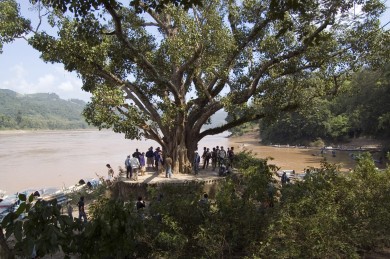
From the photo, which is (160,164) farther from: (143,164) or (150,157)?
(150,157)

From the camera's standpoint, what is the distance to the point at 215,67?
13688 mm

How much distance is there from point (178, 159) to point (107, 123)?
365 cm

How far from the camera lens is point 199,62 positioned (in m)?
13.6

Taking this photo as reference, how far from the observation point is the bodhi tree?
12.4 meters

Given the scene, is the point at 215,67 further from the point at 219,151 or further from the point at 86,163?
the point at 86,163

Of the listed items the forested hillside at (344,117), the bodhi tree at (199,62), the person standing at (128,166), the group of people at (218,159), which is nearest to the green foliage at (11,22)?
the bodhi tree at (199,62)

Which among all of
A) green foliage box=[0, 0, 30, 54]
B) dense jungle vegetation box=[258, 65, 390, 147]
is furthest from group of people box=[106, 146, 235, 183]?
green foliage box=[0, 0, 30, 54]

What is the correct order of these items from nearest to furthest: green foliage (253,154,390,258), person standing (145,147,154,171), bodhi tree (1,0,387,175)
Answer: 1. green foliage (253,154,390,258)
2. bodhi tree (1,0,387,175)
3. person standing (145,147,154,171)

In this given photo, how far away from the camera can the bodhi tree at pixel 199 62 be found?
1244 cm

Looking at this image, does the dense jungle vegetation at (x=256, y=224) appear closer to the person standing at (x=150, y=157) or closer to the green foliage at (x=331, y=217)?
the green foliage at (x=331, y=217)

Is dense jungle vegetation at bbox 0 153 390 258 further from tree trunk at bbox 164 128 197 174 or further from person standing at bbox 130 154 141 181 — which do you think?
tree trunk at bbox 164 128 197 174

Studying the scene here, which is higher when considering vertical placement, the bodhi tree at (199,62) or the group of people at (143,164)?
the bodhi tree at (199,62)

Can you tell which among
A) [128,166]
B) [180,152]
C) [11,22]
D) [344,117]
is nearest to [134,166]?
[128,166]

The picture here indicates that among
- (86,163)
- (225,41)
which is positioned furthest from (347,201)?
(86,163)
